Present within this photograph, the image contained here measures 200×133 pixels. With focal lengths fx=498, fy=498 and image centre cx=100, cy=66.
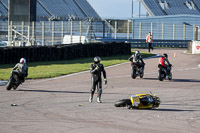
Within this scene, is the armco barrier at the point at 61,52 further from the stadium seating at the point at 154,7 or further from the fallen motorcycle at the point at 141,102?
the stadium seating at the point at 154,7

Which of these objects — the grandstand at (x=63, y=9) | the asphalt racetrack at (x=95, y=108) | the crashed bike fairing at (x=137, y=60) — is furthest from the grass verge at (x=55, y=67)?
the grandstand at (x=63, y=9)

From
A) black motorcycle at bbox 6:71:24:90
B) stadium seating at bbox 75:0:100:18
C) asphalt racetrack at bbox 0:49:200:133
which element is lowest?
asphalt racetrack at bbox 0:49:200:133

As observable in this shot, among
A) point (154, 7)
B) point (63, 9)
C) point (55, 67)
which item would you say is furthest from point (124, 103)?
point (63, 9)

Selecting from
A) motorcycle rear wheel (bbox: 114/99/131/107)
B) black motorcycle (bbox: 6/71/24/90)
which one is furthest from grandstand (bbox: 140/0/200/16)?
motorcycle rear wheel (bbox: 114/99/131/107)

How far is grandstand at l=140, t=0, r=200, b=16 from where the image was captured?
242 ft

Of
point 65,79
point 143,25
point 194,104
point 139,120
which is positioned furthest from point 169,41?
point 139,120

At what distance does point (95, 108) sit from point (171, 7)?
211 ft

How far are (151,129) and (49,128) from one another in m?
2.07

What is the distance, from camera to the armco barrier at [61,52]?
88.4 ft

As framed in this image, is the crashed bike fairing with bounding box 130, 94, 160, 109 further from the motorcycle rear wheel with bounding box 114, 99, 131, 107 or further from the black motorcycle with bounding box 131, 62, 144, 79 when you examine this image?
the black motorcycle with bounding box 131, 62, 144, 79

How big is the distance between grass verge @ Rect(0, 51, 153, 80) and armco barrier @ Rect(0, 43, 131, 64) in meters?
0.50

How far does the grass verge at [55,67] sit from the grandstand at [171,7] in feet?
139

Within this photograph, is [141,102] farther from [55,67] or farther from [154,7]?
[154,7]

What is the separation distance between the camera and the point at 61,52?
30.8 meters
